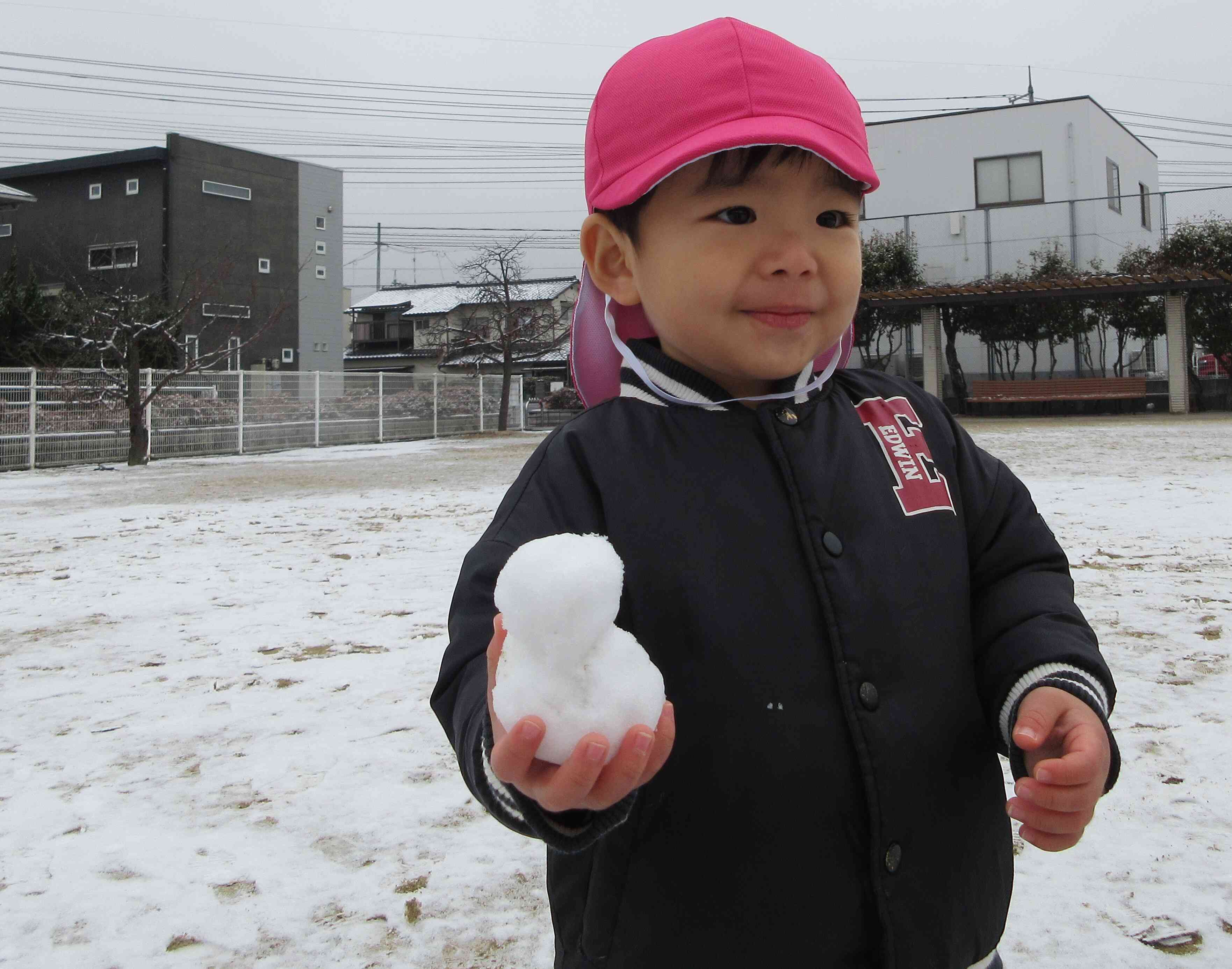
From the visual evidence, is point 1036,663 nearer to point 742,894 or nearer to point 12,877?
point 742,894

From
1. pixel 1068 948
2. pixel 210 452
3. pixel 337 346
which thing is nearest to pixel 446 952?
pixel 1068 948

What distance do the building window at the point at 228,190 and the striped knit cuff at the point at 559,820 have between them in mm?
33586

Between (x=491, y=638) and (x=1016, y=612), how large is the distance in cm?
62

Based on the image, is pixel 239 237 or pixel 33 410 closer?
pixel 33 410

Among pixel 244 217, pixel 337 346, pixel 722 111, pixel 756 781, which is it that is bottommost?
pixel 756 781

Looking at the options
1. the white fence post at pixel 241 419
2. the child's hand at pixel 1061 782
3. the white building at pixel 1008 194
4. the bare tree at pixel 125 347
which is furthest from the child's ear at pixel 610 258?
the white building at pixel 1008 194

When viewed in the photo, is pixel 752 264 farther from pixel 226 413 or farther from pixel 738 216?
pixel 226 413

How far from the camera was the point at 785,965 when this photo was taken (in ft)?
3.37

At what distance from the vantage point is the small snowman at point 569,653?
0.72 m

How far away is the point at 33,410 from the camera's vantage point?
567 inches

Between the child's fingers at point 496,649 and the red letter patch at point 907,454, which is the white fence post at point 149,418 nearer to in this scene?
the red letter patch at point 907,454

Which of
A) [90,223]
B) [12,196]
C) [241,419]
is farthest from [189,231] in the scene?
[241,419]

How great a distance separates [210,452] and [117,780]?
1612cm

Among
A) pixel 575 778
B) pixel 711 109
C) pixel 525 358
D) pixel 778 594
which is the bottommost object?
pixel 575 778
